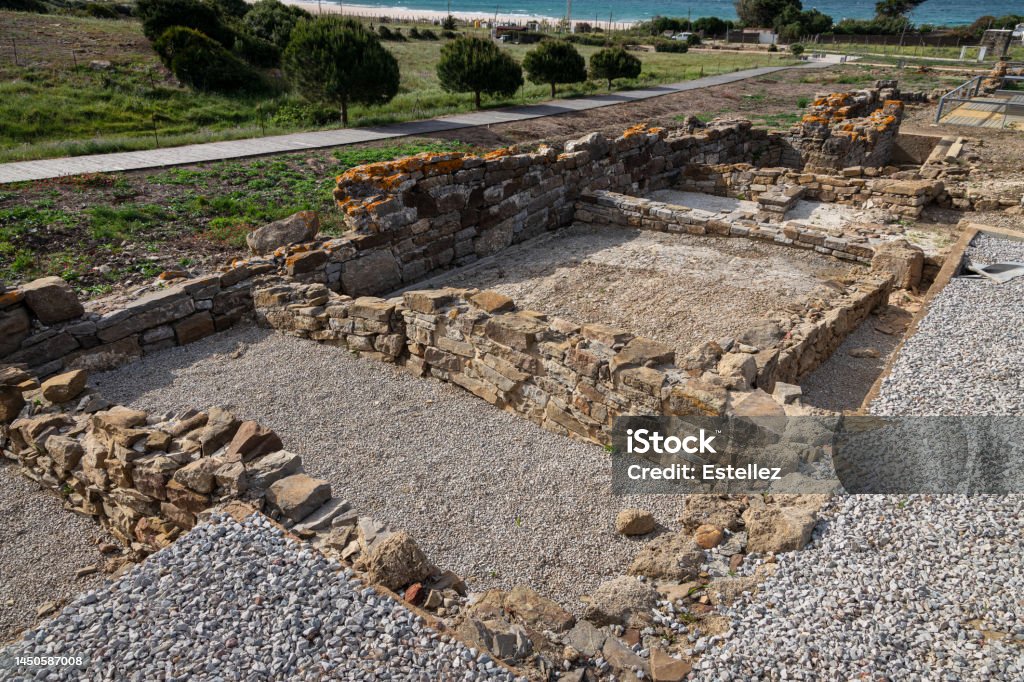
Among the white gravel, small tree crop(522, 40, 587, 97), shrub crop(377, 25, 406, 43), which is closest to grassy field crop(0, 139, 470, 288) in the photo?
the white gravel

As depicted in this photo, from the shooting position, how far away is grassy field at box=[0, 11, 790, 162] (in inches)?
801

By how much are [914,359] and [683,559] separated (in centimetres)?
403

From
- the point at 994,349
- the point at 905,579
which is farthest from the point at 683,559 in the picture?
the point at 994,349

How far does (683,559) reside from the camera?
16.4ft

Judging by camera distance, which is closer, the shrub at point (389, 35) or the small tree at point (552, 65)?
the small tree at point (552, 65)

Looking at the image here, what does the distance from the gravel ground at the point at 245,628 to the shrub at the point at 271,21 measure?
39552 millimetres

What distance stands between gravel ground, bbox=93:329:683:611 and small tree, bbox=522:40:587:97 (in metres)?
27.6

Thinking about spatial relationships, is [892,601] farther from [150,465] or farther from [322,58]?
[322,58]

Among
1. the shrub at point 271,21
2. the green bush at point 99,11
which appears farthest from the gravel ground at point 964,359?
the green bush at point 99,11

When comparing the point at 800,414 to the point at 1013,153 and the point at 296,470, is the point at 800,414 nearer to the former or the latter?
the point at 296,470

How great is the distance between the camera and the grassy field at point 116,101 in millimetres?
20344

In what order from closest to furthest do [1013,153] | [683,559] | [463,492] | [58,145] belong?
[683,559]
[463,492]
[58,145]
[1013,153]

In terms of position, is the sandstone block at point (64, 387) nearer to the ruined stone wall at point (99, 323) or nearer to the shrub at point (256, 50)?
the ruined stone wall at point (99, 323)

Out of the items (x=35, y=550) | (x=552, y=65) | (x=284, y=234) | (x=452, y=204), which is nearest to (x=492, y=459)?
(x=35, y=550)
